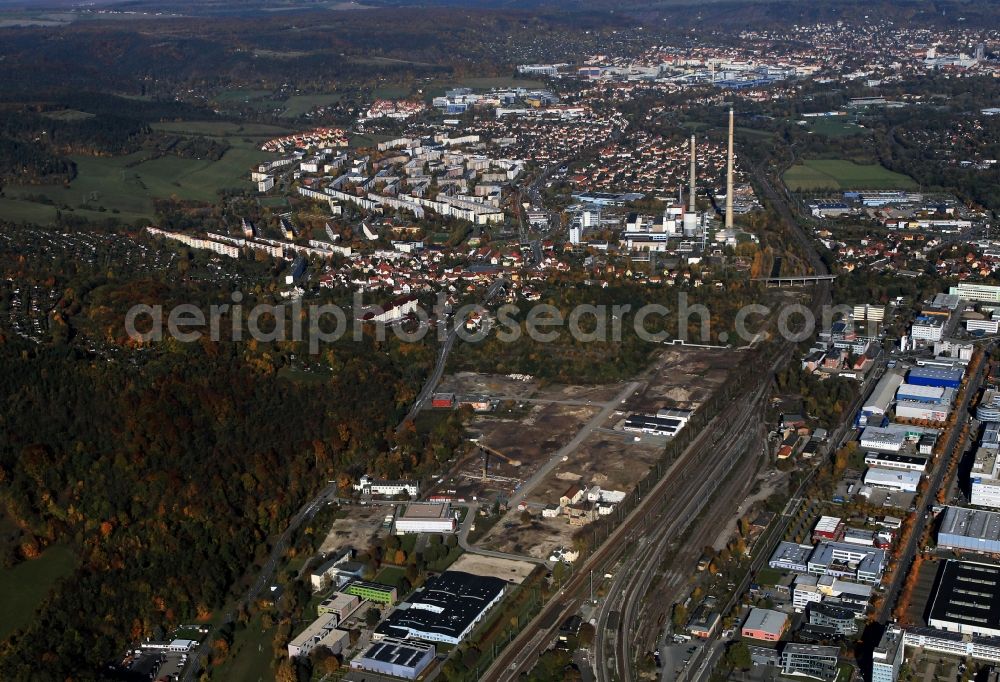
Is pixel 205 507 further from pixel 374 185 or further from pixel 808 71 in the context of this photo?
pixel 808 71

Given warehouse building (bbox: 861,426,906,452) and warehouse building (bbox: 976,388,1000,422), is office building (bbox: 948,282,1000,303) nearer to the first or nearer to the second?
warehouse building (bbox: 976,388,1000,422)

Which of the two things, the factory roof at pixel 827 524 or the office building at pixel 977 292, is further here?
the office building at pixel 977 292

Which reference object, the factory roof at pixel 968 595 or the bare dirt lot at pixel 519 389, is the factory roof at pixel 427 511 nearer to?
the bare dirt lot at pixel 519 389

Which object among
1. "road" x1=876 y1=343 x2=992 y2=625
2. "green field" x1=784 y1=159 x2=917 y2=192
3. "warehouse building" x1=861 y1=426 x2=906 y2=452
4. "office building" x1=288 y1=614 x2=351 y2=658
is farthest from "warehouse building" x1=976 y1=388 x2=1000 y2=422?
"green field" x1=784 y1=159 x2=917 y2=192

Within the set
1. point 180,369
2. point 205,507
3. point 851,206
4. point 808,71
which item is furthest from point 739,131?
point 205,507

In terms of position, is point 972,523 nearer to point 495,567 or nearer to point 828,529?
point 828,529

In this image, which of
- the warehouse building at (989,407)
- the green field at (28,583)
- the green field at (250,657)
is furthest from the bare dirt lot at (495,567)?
the warehouse building at (989,407)
